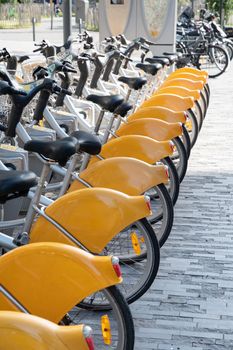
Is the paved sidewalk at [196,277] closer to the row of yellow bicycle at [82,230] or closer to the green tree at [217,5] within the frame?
the row of yellow bicycle at [82,230]

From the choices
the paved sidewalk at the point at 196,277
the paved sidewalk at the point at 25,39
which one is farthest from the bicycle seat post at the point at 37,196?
the paved sidewalk at the point at 25,39

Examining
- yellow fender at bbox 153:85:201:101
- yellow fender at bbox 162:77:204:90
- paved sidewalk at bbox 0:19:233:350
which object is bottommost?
paved sidewalk at bbox 0:19:233:350

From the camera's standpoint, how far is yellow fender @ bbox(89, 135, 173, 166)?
4305 mm

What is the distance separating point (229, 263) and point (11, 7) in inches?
1393

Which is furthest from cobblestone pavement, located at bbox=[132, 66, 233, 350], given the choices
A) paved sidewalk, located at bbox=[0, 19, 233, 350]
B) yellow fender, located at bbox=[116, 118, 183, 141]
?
yellow fender, located at bbox=[116, 118, 183, 141]

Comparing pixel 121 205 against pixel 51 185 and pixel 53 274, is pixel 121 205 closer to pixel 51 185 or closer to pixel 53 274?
pixel 53 274

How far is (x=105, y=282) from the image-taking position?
8.14 ft

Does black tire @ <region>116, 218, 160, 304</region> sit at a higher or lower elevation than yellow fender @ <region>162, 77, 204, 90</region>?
lower

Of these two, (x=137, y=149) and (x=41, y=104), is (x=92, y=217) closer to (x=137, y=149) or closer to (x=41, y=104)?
(x=137, y=149)

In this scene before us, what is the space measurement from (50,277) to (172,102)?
11.0ft

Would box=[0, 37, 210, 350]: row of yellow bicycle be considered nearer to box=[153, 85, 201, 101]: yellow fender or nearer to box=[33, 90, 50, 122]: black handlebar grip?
box=[33, 90, 50, 122]: black handlebar grip

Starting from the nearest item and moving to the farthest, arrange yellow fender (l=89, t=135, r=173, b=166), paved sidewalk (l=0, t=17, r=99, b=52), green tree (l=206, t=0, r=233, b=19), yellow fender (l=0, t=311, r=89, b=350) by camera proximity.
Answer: yellow fender (l=0, t=311, r=89, b=350)
yellow fender (l=89, t=135, r=173, b=166)
paved sidewalk (l=0, t=17, r=99, b=52)
green tree (l=206, t=0, r=233, b=19)

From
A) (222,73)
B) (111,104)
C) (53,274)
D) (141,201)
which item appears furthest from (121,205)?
(222,73)

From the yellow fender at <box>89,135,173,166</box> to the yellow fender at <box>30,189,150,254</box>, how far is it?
106 centimetres
